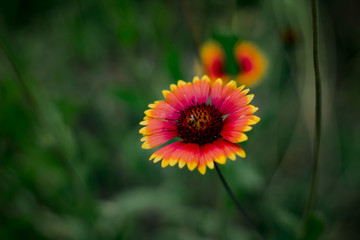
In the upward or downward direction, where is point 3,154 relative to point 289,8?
downward

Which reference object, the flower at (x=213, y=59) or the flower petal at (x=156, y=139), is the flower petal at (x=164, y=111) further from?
the flower at (x=213, y=59)

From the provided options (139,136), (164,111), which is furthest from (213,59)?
(164,111)

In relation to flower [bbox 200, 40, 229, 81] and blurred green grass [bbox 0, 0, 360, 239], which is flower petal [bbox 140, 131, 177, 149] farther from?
flower [bbox 200, 40, 229, 81]

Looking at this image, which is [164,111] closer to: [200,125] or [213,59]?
[200,125]

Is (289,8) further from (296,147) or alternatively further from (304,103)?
(296,147)

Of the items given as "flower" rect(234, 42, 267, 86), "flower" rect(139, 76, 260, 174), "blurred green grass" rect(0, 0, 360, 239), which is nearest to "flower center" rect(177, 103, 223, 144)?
"flower" rect(139, 76, 260, 174)

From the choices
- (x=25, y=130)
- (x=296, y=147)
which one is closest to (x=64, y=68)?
(x=25, y=130)

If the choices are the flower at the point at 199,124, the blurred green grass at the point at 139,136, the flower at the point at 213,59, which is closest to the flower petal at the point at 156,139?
the flower at the point at 199,124
